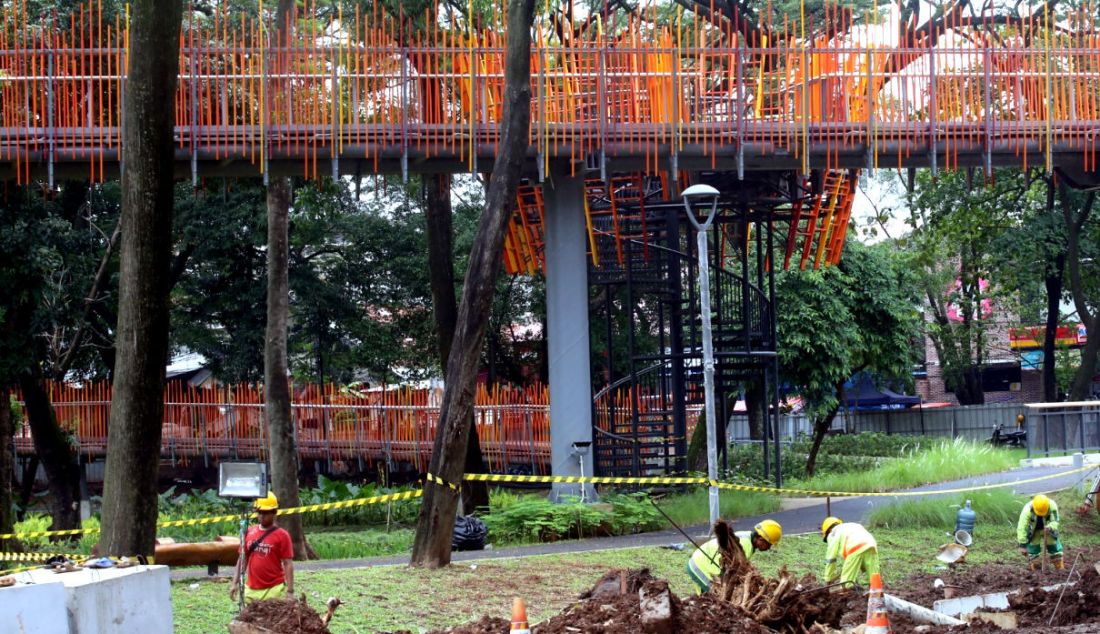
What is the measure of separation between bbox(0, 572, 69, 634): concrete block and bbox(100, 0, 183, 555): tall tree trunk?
208cm

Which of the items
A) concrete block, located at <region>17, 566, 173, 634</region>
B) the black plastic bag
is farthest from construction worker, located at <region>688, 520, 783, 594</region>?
the black plastic bag

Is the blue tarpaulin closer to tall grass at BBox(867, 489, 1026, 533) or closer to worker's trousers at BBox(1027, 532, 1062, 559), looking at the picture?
tall grass at BBox(867, 489, 1026, 533)

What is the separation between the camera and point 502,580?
1425 centimetres

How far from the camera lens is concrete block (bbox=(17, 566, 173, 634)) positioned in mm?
8594

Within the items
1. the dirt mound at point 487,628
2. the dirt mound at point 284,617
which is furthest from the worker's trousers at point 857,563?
the dirt mound at point 284,617

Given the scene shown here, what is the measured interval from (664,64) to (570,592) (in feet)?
26.9

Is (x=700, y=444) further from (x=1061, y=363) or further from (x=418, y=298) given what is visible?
(x=1061, y=363)

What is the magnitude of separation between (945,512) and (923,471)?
5.02 metres

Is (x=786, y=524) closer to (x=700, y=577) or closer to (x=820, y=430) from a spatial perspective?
(x=700, y=577)

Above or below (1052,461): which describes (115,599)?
above

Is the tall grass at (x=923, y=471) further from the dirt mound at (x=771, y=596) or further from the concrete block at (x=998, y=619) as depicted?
the dirt mound at (x=771, y=596)

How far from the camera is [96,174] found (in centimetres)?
1866

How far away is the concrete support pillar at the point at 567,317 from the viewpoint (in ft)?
64.7

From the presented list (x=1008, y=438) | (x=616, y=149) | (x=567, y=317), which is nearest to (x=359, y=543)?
(x=567, y=317)
